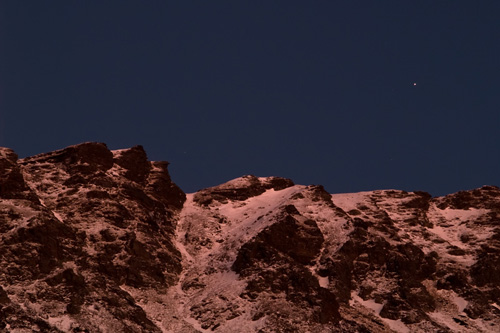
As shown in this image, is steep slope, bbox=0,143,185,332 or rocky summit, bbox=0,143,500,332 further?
rocky summit, bbox=0,143,500,332

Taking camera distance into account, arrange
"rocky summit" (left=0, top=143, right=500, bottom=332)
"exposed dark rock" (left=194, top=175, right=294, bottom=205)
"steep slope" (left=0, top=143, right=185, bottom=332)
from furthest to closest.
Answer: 1. "exposed dark rock" (left=194, top=175, right=294, bottom=205)
2. "rocky summit" (left=0, top=143, right=500, bottom=332)
3. "steep slope" (left=0, top=143, right=185, bottom=332)

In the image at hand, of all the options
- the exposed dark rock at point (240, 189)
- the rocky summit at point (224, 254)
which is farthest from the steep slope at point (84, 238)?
the exposed dark rock at point (240, 189)

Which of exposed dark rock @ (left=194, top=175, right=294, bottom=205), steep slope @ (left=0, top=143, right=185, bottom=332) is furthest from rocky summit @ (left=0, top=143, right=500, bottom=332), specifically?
exposed dark rock @ (left=194, top=175, right=294, bottom=205)

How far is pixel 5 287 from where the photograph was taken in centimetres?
8662

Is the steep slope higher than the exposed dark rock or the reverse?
the reverse

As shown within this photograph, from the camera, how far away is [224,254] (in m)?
110

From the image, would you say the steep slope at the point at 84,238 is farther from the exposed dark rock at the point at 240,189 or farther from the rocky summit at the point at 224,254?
the exposed dark rock at the point at 240,189

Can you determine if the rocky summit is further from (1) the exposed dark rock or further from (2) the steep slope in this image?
(1) the exposed dark rock

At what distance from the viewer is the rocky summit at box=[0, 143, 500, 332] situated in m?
90.9

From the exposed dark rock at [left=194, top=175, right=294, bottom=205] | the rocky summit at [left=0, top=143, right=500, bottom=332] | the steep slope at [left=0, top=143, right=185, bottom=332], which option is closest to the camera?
the steep slope at [left=0, top=143, right=185, bottom=332]

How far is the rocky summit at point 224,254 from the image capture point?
90.9m

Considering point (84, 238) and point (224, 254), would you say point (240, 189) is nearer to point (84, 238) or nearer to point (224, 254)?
point (224, 254)

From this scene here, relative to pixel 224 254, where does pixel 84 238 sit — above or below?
below

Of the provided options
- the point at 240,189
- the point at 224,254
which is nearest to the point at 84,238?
the point at 224,254
